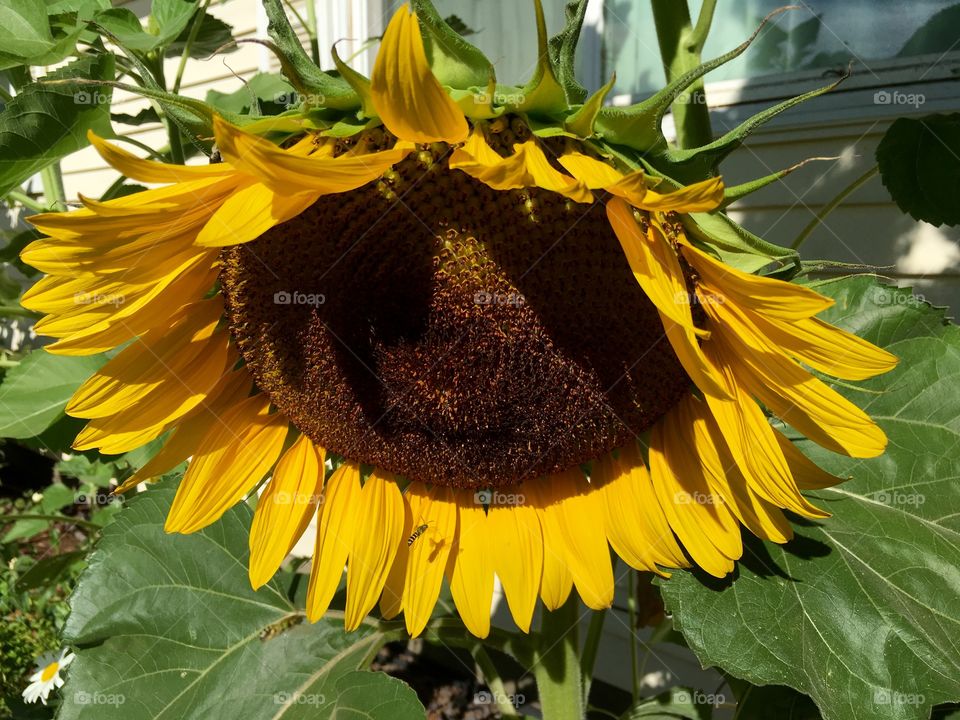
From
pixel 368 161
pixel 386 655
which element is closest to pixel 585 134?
pixel 368 161

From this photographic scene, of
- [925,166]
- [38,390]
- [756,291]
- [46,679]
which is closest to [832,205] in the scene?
[925,166]

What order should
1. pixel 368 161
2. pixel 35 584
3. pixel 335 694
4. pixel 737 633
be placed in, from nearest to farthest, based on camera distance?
pixel 368 161, pixel 737 633, pixel 335 694, pixel 35 584

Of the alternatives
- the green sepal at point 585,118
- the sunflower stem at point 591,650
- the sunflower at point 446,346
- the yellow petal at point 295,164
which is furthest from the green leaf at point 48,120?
the sunflower stem at point 591,650

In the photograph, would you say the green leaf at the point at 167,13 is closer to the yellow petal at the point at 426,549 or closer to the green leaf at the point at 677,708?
the yellow petal at the point at 426,549

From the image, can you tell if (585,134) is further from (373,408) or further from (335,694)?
(335,694)

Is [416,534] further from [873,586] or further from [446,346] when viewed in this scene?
[873,586]

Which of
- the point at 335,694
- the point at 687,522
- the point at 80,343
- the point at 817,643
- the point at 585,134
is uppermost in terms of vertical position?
the point at 585,134

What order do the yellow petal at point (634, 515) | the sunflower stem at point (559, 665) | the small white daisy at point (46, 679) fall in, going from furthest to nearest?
the small white daisy at point (46, 679)
the sunflower stem at point (559, 665)
the yellow petal at point (634, 515)

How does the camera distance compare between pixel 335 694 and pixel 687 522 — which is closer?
pixel 687 522
